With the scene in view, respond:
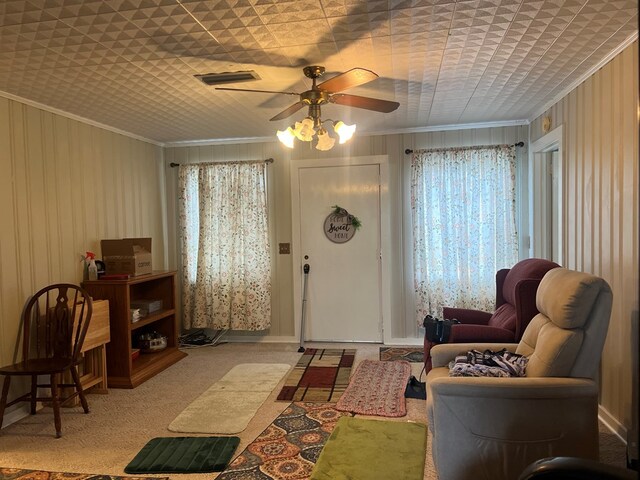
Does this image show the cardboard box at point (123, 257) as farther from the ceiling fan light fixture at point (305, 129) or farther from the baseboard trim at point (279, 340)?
the ceiling fan light fixture at point (305, 129)

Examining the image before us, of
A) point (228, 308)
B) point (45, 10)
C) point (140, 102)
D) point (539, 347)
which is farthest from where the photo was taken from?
point (228, 308)

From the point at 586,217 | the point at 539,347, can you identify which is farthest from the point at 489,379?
the point at 586,217

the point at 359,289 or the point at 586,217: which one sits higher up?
the point at 586,217

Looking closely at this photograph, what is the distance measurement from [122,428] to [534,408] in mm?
2536

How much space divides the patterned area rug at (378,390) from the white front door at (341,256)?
2.37 ft

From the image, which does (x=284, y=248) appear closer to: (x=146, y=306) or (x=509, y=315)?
(x=146, y=306)

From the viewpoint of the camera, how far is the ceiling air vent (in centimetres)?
285

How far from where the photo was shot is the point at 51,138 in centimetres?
357

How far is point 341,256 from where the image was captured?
4.85 m

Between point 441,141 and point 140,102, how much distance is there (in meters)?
2.91

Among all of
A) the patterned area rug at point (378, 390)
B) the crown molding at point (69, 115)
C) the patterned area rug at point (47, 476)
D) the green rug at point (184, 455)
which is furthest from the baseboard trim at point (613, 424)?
the crown molding at point (69, 115)

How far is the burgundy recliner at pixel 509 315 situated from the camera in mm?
2789

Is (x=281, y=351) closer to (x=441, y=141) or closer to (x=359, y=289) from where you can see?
(x=359, y=289)

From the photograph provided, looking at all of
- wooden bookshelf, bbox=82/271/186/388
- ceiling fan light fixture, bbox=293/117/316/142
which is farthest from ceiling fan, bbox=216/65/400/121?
wooden bookshelf, bbox=82/271/186/388
